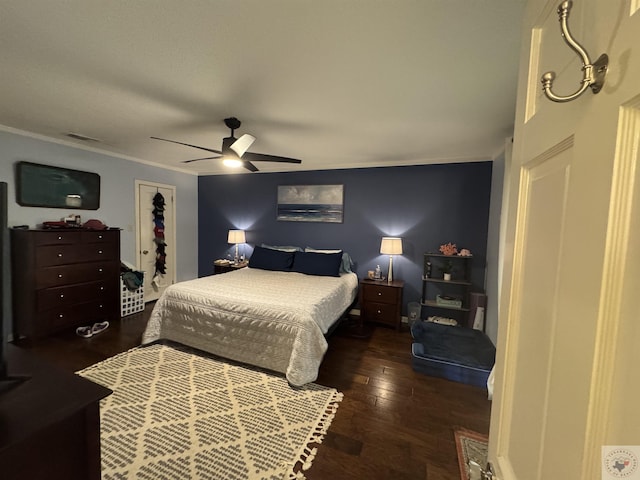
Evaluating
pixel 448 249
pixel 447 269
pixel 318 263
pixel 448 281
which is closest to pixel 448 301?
pixel 448 281

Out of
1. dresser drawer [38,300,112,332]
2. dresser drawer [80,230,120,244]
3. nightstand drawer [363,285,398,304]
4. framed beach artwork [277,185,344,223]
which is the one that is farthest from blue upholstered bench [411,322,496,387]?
dresser drawer [80,230,120,244]

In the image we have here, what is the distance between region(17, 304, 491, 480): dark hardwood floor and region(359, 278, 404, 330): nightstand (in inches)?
12.7

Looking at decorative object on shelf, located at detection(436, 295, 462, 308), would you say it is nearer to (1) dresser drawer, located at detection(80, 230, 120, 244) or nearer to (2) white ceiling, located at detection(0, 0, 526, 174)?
(2) white ceiling, located at detection(0, 0, 526, 174)

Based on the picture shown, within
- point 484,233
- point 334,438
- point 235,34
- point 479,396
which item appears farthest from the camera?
point 484,233

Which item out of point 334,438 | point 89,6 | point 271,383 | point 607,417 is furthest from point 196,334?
point 607,417

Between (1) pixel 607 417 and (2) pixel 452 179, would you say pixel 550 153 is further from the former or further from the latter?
(2) pixel 452 179

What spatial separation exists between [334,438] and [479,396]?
1.29 meters

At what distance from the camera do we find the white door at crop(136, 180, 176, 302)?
164 inches

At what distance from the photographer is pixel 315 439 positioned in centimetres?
170

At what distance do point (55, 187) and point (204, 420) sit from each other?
10.8 feet

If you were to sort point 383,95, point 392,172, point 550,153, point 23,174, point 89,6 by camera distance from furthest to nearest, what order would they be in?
1. point 392,172
2. point 23,174
3. point 383,95
4. point 89,6
5. point 550,153

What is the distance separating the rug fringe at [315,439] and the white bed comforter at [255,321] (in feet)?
0.92

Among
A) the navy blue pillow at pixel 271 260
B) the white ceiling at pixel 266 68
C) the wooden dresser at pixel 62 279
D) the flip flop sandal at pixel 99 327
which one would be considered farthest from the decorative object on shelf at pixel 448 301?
the wooden dresser at pixel 62 279

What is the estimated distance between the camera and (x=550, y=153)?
1.74 feet
